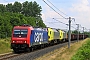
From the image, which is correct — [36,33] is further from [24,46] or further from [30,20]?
[30,20]

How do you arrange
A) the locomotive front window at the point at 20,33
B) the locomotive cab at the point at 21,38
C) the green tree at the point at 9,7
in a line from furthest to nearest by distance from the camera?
the green tree at the point at 9,7 → the locomotive front window at the point at 20,33 → the locomotive cab at the point at 21,38

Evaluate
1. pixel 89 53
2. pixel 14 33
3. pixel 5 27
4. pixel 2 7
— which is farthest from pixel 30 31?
pixel 2 7

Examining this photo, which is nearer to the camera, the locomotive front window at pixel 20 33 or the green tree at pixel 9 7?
the locomotive front window at pixel 20 33

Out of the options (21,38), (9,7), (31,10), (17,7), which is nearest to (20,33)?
(21,38)

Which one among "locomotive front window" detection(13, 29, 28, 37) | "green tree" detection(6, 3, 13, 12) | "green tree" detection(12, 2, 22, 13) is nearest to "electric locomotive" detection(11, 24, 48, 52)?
"locomotive front window" detection(13, 29, 28, 37)

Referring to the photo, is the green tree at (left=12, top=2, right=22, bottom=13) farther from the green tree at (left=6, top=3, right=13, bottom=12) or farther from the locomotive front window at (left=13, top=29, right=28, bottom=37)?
the locomotive front window at (left=13, top=29, right=28, bottom=37)

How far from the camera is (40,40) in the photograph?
39.6 meters

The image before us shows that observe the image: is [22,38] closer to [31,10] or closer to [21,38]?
[21,38]

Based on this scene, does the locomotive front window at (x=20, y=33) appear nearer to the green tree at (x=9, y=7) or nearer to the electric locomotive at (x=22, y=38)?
the electric locomotive at (x=22, y=38)

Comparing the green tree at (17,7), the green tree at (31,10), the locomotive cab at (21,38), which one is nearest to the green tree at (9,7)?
the green tree at (17,7)

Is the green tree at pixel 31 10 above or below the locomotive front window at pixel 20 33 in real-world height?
above

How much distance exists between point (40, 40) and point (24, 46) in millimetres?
7524

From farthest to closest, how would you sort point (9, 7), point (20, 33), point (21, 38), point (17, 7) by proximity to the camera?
1. point (9, 7)
2. point (17, 7)
3. point (20, 33)
4. point (21, 38)

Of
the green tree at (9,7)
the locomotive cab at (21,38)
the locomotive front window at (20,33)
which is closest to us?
the locomotive cab at (21,38)
